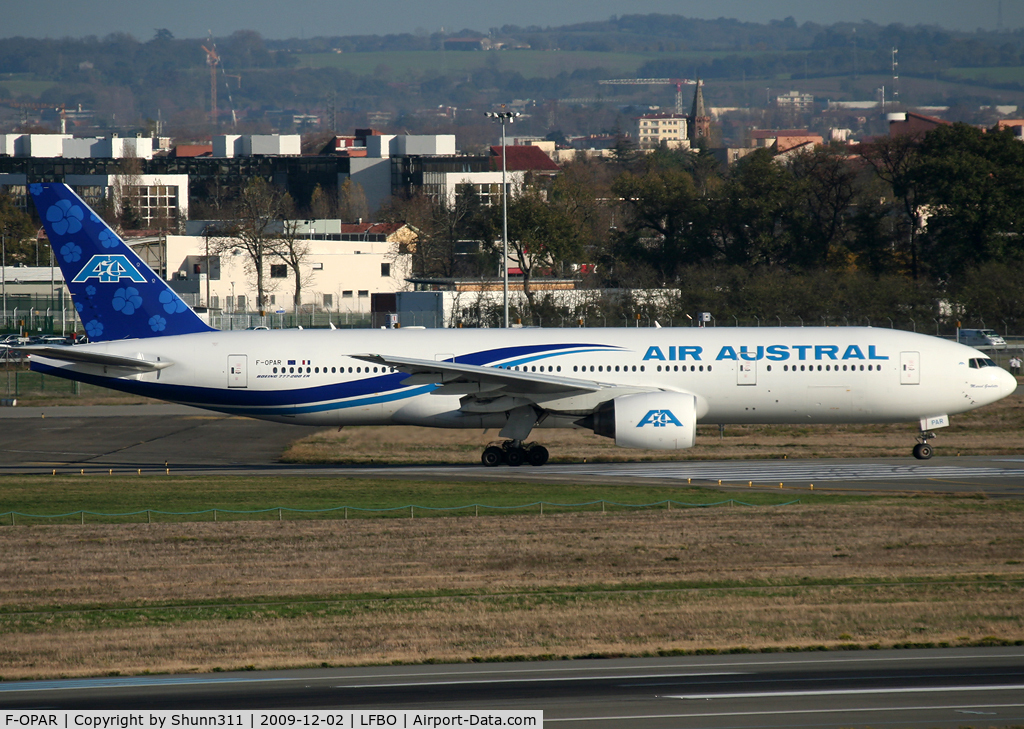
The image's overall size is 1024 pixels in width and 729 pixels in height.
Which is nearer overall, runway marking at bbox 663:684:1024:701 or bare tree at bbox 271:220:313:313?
runway marking at bbox 663:684:1024:701

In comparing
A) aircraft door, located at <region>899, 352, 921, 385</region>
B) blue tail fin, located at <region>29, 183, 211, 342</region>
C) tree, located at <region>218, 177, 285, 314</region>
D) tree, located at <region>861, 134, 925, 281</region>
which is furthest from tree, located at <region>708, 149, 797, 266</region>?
blue tail fin, located at <region>29, 183, 211, 342</region>

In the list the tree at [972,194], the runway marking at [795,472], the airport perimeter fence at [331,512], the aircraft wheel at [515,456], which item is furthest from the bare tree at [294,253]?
the airport perimeter fence at [331,512]

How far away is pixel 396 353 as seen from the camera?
36.8 m

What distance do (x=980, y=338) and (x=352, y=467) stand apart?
4644cm

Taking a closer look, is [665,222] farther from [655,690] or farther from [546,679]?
[655,690]

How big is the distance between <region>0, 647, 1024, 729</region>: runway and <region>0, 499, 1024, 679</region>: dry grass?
76cm

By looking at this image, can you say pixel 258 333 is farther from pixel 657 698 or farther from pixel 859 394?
pixel 657 698

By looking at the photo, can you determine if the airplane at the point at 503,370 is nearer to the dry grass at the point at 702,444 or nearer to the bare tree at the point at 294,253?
the dry grass at the point at 702,444

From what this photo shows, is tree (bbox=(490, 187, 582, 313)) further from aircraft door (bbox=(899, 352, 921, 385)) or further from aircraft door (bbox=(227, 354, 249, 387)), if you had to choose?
aircraft door (bbox=(899, 352, 921, 385))

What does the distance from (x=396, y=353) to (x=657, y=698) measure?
893 inches

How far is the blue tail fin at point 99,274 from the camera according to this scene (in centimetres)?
3706

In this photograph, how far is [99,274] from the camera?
37156mm

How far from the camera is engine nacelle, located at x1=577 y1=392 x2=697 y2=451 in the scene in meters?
34.4
